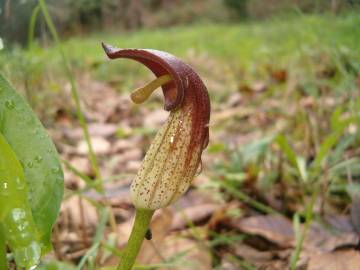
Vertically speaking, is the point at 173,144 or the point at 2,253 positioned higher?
the point at 173,144

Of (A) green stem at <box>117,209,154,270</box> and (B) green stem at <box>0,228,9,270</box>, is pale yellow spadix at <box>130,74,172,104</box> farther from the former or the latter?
(B) green stem at <box>0,228,9,270</box>

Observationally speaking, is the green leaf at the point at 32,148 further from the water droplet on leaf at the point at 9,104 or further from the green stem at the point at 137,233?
the green stem at the point at 137,233

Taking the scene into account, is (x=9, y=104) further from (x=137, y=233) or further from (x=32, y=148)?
(x=137, y=233)

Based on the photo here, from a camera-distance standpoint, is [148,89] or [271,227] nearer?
[148,89]

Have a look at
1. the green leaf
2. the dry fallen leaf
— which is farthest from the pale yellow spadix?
the dry fallen leaf

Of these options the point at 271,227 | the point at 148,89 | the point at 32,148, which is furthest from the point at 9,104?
the point at 271,227

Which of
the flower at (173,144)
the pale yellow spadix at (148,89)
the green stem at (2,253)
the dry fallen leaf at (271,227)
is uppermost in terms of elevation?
the pale yellow spadix at (148,89)

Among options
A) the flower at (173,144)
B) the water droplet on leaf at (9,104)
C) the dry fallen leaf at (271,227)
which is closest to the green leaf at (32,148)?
the water droplet on leaf at (9,104)
